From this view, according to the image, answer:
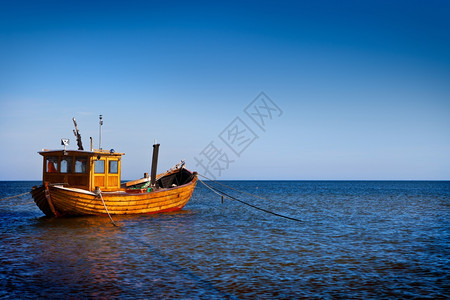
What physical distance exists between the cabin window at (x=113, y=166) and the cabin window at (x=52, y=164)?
2.88 m

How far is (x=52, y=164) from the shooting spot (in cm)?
2102

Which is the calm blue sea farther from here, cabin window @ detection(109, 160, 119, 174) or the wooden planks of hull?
cabin window @ detection(109, 160, 119, 174)

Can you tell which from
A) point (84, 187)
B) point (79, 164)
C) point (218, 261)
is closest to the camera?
point (218, 261)

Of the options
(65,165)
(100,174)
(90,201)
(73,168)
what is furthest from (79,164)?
(90,201)

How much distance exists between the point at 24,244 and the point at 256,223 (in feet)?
42.5

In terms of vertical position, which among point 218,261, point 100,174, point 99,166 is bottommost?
point 218,261

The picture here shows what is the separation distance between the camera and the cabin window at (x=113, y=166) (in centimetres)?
2186

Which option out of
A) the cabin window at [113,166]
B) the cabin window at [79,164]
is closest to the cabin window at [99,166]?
the cabin window at [113,166]

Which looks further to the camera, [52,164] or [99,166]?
[99,166]

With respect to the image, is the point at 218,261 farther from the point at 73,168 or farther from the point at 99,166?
the point at 73,168

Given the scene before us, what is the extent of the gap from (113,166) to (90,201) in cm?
267

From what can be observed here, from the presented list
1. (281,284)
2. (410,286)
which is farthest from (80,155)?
(410,286)

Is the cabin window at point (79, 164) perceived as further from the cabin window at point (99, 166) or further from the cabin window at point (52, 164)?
the cabin window at point (52, 164)

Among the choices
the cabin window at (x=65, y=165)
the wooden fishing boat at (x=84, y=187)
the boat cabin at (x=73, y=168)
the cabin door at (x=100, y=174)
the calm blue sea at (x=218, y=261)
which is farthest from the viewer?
the cabin door at (x=100, y=174)
